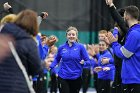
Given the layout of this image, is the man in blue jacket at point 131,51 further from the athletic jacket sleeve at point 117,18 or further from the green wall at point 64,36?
the green wall at point 64,36

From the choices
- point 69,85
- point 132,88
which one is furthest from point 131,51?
point 69,85

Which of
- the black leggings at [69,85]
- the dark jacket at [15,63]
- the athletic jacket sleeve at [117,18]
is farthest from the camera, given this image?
the black leggings at [69,85]

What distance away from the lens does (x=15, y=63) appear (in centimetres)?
592

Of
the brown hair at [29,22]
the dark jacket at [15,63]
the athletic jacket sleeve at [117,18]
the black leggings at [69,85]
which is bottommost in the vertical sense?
the black leggings at [69,85]

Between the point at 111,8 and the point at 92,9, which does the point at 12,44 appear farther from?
the point at 92,9

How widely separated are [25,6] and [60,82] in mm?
12146

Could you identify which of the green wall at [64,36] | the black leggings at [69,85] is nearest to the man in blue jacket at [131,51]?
the black leggings at [69,85]

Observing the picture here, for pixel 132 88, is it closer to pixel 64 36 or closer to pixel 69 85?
pixel 69 85

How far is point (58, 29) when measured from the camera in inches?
899

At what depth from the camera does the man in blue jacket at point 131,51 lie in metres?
8.01

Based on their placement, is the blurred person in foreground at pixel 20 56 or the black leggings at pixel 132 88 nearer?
the blurred person in foreground at pixel 20 56

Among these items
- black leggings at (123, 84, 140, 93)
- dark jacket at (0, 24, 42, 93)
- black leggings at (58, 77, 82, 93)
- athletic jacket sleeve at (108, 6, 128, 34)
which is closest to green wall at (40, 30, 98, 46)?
black leggings at (58, 77, 82, 93)

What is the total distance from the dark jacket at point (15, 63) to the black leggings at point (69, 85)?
511cm

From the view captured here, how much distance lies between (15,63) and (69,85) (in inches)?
212
